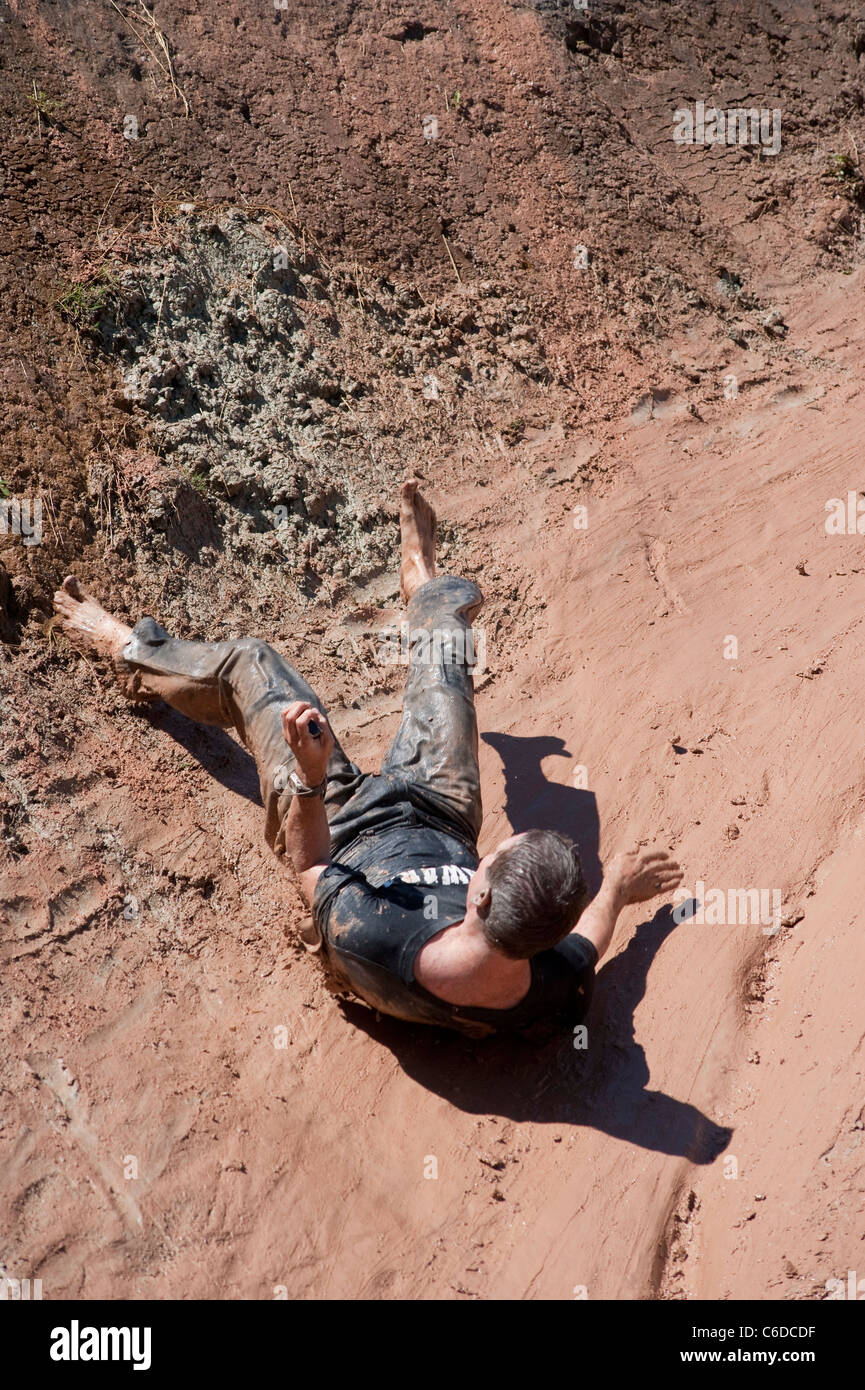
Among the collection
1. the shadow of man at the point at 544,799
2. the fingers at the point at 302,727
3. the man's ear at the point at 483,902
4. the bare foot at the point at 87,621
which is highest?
the fingers at the point at 302,727

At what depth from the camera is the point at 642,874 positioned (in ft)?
11.0

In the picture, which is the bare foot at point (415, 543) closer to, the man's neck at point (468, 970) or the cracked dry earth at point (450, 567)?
the cracked dry earth at point (450, 567)

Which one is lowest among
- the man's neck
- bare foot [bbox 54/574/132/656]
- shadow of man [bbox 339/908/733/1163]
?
shadow of man [bbox 339/908/733/1163]

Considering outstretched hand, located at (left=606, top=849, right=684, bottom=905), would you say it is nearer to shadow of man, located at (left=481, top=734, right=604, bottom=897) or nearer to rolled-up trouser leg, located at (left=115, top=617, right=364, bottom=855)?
shadow of man, located at (left=481, top=734, right=604, bottom=897)

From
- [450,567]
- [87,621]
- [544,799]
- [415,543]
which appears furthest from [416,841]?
[450,567]

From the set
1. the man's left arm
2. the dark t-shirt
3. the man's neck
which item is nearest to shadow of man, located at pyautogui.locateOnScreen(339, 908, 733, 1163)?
the dark t-shirt

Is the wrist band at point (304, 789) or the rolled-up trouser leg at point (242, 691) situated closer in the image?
the wrist band at point (304, 789)

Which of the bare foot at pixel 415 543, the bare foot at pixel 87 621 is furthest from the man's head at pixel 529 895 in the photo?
the bare foot at pixel 87 621

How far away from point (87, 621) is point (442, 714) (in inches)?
50.4

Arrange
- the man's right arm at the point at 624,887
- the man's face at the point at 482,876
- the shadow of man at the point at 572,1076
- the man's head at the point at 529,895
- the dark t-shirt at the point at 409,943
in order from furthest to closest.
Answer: the man's right arm at the point at 624,887 → the shadow of man at the point at 572,1076 → the dark t-shirt at the point at 409,943 → the man's face at the point at 482,876 → the man's head at the point at 529,895

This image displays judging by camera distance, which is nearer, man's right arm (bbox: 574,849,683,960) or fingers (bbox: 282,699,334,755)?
fingers (bbox: 282,699,334,755)

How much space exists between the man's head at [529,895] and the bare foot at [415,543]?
155 cm

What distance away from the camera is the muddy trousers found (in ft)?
11.0

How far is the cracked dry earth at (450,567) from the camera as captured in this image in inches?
113
